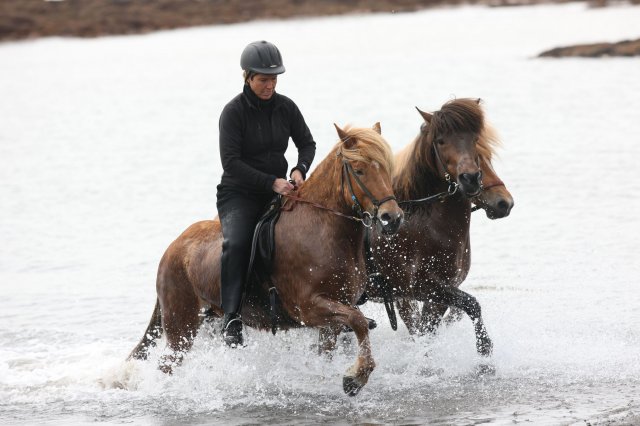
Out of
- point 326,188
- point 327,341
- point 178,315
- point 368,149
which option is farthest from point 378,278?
point 178,315

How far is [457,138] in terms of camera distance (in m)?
8.10

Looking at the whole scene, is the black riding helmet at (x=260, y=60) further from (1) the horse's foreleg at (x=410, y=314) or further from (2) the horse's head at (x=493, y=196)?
(1) the horse's foreleg at (x=410, y=314)

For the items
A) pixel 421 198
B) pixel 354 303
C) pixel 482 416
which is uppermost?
pixel 421 198

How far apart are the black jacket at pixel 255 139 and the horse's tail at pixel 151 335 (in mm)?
1523

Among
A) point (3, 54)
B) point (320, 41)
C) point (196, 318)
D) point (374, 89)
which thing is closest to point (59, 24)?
point (3, 54)

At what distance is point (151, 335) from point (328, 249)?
7.69ft

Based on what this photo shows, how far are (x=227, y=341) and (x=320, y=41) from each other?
57.6m

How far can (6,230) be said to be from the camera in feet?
61.9

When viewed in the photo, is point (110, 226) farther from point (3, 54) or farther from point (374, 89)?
point (3, 54)

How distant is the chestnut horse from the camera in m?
7.02

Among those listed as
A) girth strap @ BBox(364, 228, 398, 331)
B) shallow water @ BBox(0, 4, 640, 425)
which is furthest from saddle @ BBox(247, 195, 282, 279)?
shallow water @ BBox(0, 4, 640, 425)

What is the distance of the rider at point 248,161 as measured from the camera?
759 cm

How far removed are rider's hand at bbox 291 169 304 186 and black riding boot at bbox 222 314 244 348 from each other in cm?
111

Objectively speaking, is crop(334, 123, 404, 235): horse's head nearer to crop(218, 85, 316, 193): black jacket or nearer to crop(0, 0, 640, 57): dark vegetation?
crop(218, 85, 316, 193): black jacket
